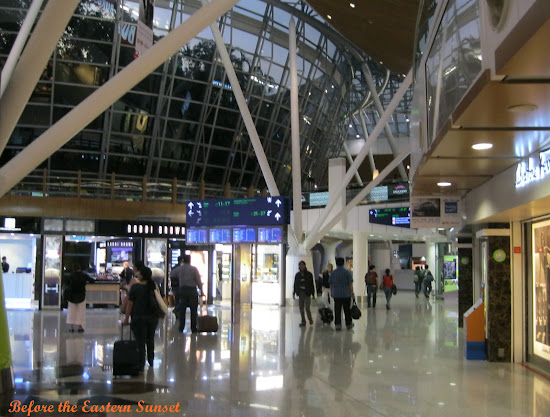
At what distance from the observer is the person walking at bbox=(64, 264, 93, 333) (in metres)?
17.0

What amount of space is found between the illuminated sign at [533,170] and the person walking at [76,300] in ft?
38.3

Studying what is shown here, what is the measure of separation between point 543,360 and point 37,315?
17531mm

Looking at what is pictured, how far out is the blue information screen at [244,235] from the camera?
67.4ft

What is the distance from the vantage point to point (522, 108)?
570cm

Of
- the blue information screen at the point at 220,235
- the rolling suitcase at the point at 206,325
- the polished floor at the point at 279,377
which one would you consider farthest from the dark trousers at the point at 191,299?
the blue information screen at the point at 220,235

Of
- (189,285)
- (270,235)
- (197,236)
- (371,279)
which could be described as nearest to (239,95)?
(197,236)

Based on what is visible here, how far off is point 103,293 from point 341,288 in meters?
12.0

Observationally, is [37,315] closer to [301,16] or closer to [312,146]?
[301,16]

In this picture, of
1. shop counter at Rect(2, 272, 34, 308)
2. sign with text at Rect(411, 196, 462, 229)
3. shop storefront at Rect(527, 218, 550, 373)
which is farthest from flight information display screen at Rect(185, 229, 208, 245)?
shop storefront at Rect(527, 218, 550, 373)

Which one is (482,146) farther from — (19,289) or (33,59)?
(19,289)

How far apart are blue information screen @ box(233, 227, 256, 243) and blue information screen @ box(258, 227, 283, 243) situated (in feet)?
0.91

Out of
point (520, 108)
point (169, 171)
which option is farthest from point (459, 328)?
point (169, 171)

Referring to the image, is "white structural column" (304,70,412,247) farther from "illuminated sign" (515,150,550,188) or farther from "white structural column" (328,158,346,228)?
"illuminated sign" (515,150,550,188)

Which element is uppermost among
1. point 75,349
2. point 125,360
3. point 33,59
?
point 33,59
